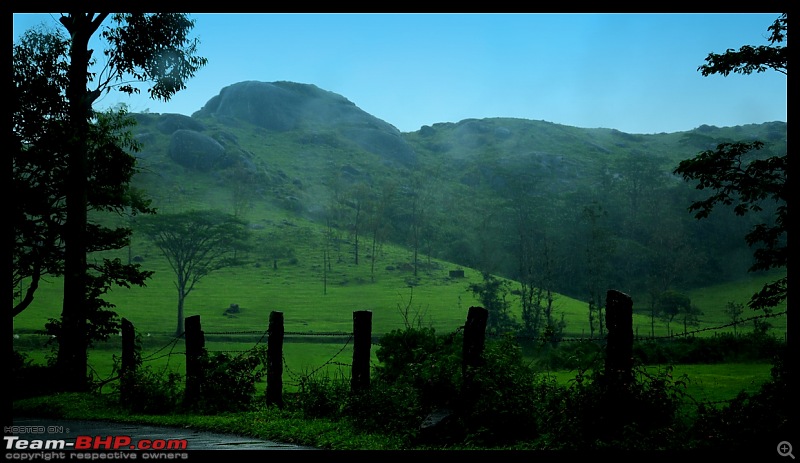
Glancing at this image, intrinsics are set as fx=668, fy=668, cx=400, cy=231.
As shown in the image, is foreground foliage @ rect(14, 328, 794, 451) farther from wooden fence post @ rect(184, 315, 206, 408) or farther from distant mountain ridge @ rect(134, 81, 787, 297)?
distant mountain ridge @ rect(134, 81, 787, 297)

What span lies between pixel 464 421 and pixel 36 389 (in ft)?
38.4

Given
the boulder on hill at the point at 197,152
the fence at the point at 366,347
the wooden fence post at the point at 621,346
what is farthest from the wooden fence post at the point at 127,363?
the boulder on hill at the point at 197,152

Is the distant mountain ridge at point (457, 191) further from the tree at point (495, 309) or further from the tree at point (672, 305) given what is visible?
the tree at point (495, 309)

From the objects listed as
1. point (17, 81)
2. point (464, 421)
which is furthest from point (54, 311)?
point (464, 421)

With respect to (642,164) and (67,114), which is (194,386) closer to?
(67,114)

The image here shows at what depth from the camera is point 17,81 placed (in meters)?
17.4

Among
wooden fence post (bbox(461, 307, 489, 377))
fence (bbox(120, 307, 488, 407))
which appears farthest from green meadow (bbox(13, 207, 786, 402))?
wooden fence post (bbox(461, 307, 489, 377))

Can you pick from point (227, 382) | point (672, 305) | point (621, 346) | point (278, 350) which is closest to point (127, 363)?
point (227, 382)

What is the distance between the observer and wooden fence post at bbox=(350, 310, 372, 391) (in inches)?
435

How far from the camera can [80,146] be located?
16.7m

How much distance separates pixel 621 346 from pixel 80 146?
1425 cm

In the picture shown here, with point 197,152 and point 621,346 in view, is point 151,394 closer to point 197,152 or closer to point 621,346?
point 621,346

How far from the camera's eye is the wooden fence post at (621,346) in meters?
7.86

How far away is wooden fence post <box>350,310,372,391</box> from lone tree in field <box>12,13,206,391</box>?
7.81m
